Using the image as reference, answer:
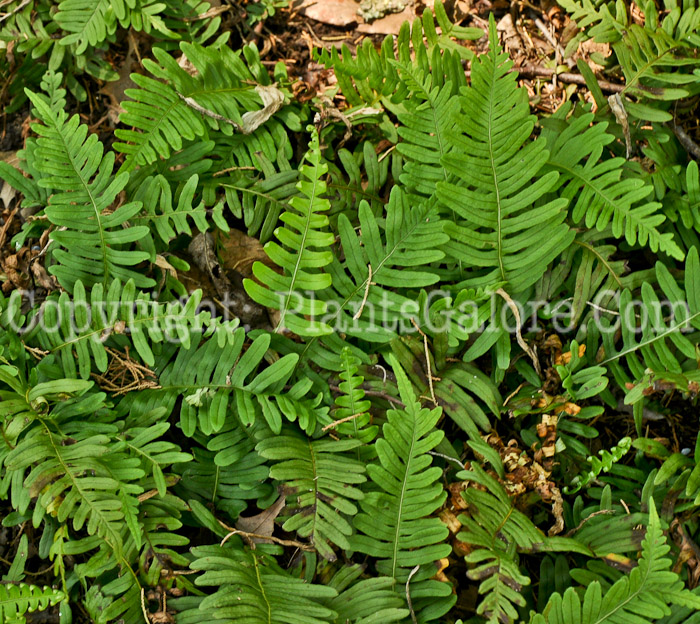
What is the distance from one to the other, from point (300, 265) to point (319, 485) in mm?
762

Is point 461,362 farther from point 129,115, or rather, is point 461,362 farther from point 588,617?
point 129,115

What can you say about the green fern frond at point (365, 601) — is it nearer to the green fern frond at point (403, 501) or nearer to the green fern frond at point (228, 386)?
the green fern frond at point (403, 501)

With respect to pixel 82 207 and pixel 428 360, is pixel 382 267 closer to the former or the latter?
pixel 428 360

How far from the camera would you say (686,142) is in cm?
263

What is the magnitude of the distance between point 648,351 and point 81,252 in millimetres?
2175

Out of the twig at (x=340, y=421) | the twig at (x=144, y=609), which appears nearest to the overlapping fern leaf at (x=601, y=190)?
the twig at (x=340, y=421)

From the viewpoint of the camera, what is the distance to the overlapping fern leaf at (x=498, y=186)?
87.0 inches

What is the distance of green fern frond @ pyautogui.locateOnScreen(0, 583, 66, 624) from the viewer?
2.00 m

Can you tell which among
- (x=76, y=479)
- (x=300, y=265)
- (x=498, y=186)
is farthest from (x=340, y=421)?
(x=498, y=186)

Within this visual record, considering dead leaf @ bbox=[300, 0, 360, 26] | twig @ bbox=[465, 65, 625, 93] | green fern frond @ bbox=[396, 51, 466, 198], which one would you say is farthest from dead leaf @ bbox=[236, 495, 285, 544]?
dead leaf @ bbox=[300, 0, 360, 26]

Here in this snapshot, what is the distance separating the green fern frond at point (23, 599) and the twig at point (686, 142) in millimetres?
2947

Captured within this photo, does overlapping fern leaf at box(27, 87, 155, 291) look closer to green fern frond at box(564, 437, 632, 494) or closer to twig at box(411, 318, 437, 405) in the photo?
twig at box(411, 318, 437, 405)

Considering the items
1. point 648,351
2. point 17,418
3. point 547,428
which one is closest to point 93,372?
point 17,418

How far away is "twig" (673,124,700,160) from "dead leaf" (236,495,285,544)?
2.21 meters
